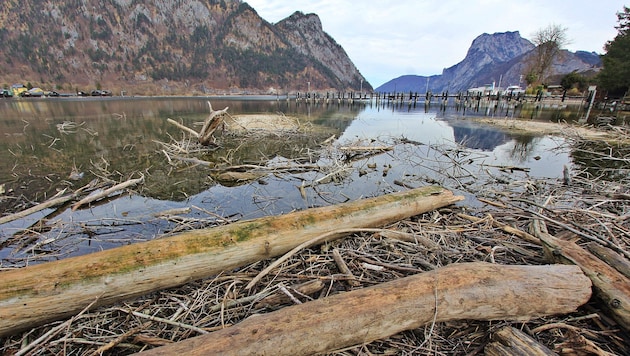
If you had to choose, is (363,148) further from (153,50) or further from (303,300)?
(153,50)

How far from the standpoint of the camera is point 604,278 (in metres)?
2.39

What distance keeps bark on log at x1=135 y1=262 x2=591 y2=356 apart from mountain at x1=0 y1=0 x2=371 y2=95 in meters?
106

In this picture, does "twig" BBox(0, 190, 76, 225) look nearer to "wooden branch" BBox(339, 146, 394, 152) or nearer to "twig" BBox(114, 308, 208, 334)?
"twig" BBox(114, 308, 208, 334)

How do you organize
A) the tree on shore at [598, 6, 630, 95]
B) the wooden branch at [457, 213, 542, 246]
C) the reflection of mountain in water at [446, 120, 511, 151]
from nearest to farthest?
the wooden branch at [457, 213, 542, 246]
the reflection of mountain in water at [446, 120, 511, 151]
the tree on shore at [598, 6, 630, 95]

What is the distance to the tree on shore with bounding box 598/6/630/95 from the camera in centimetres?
2641

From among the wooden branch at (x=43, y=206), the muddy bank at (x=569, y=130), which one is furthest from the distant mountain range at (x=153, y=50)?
the wooden branch at (x=43, y=206)

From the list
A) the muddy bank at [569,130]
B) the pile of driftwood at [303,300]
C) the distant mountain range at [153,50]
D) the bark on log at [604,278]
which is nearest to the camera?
the pile of driftwood at [303,300]

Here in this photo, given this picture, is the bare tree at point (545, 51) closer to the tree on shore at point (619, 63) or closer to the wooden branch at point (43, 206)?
the tree on shore at point (619, 63)

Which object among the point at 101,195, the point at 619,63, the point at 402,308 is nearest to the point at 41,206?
the point at 101,195

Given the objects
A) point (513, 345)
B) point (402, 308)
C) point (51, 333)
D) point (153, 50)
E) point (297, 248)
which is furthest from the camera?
point (153, 50)

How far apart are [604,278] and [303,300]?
276cm

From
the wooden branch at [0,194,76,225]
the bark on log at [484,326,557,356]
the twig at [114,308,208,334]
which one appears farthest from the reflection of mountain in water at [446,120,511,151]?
the wooden branch at [0,194,76,225]

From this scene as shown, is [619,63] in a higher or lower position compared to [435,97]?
higher

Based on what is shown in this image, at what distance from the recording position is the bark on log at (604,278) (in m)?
2.22
